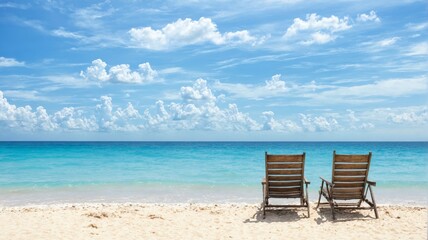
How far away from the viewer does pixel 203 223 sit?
7.41 meters

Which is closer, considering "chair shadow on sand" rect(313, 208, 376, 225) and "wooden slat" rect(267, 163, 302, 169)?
"chair shadow on sand" rect(313, 208, 376, 225)

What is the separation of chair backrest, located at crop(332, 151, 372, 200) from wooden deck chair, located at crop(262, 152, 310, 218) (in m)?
0.59

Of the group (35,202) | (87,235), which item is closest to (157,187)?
(35,202)

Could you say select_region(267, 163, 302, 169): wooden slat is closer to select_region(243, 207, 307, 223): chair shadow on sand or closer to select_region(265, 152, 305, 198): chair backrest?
select_region(265, 152, 305, 198): chair backrest

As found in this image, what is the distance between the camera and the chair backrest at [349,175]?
7.48 m

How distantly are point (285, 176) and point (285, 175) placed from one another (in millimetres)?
21

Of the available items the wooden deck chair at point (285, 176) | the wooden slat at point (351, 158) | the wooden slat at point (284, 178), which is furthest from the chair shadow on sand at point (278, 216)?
the wooden slat at point (351, 158)

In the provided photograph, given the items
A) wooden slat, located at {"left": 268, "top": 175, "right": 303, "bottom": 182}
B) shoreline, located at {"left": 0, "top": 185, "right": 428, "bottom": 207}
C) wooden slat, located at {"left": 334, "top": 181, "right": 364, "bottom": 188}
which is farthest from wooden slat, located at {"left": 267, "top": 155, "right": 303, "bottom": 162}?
shoreline, located at {"left": 0, "top": 185, "right": 428, "bottom": 207}

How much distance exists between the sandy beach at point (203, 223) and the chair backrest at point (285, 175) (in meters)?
0.51

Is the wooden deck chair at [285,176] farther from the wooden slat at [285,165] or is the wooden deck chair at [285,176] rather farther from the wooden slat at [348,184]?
the wooden slat at [348,184]

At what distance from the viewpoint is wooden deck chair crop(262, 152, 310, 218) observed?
25.1ft

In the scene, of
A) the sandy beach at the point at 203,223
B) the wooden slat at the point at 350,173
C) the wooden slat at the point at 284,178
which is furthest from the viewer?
the wooden slat at the point at 284,178

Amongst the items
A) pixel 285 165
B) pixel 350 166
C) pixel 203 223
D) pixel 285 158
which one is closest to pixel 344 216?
pixel 350 166

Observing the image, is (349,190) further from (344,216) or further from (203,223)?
(203,223)
